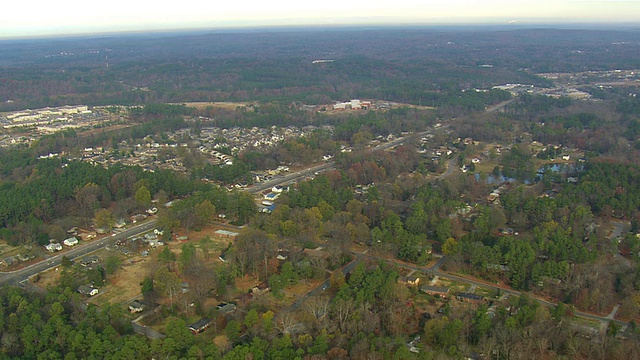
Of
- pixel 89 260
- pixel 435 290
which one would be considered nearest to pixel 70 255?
pixel 89 260

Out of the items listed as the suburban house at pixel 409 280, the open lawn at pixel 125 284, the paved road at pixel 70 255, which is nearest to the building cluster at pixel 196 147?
the paved road at pixel 70 255

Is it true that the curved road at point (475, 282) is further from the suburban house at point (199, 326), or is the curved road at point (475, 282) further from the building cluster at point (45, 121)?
the building cluster at point (45, 121)

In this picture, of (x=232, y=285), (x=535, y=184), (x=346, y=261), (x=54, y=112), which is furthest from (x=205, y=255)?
(x=54, y=112)

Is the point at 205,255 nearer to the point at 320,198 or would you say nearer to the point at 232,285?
the point at 232,285

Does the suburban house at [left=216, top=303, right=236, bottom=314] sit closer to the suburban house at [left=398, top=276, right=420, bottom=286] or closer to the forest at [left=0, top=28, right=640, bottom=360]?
the forest at [left=0, top=28, right=640, bottom=360]

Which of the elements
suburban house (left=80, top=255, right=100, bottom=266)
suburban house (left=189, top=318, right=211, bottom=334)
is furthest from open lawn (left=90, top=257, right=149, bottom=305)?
suburban house (left=189, top=318, right=211, bottom=334)

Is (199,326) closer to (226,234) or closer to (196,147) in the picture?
(226,234)
